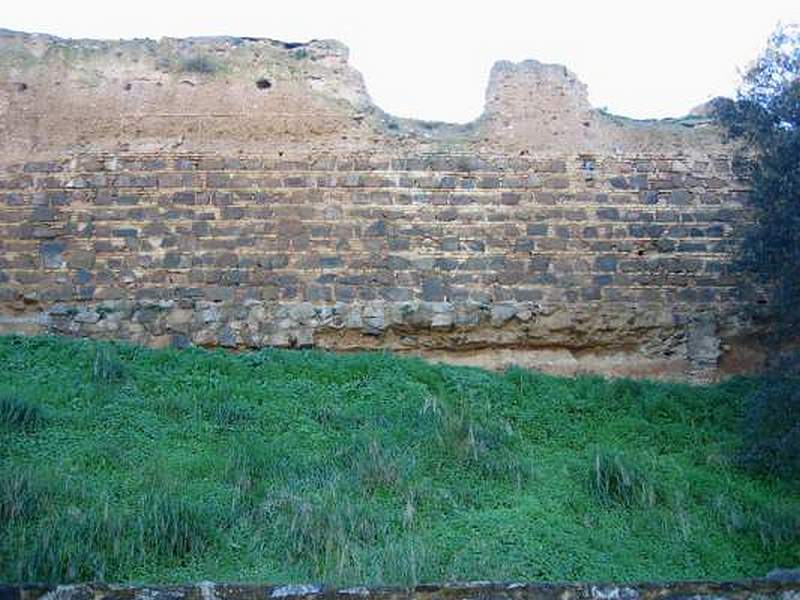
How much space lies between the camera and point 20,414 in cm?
Result: 754

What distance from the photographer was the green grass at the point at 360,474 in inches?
232

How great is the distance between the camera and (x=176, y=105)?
9.91m

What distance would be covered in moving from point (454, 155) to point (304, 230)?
155 cm

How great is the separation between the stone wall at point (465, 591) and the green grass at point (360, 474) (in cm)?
180

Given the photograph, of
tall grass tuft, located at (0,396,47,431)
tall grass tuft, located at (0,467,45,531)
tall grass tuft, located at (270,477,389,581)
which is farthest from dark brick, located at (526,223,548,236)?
tall grass tuft, located at (0,467,45,531)

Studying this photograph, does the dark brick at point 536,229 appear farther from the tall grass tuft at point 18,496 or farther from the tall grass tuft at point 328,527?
the tall grass tuft at point 18,496

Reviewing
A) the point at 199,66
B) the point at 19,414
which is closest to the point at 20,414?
the point at 19,414

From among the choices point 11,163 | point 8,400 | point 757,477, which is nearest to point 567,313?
point 757,477

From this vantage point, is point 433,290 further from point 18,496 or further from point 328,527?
point 18,496

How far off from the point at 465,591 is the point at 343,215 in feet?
20.3

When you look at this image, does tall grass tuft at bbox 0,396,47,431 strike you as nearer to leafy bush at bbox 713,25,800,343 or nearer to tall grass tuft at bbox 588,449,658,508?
tall grass tuft at bbox 588,449,658,508

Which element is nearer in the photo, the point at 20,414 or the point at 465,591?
the point at 465,591

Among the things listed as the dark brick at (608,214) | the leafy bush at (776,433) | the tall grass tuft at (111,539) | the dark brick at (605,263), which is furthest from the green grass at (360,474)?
the dark brick at (608,214)

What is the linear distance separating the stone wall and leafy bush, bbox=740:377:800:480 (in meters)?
3.94
